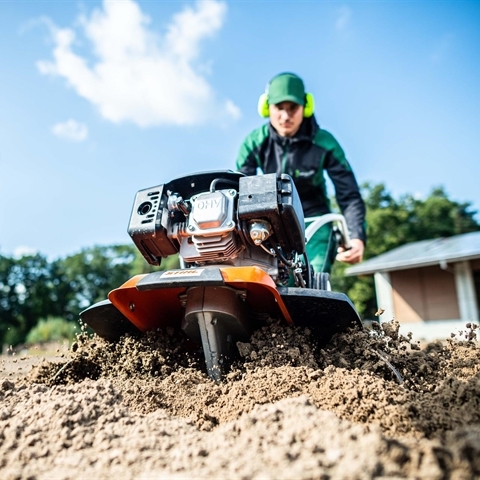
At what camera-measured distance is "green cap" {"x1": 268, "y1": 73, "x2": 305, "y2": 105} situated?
355 cm

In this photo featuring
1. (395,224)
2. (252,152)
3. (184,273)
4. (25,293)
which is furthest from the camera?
(25,293)

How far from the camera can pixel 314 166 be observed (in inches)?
143

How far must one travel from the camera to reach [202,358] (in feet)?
7.66

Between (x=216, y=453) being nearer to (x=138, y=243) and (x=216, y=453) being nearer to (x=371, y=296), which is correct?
(x=138, y=243)

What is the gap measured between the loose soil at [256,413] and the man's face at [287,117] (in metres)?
1.92

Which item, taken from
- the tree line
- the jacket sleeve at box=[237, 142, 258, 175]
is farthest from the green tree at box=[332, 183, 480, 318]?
the jacket sleeve at box=[237, 142, 258, 175]

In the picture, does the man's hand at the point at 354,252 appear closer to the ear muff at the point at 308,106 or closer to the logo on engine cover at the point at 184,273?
the ear muff at the point at 308,106

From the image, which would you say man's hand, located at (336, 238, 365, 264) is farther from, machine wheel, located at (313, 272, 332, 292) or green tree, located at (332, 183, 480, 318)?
green tree, located at (332, 183, 480, 318)

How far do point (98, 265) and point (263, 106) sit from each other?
1572 inches

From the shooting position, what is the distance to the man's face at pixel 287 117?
3.62 meters

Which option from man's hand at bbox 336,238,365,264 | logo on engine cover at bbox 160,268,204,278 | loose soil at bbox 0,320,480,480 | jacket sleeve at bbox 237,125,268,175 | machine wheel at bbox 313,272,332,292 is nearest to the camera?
loose soil at bbox 0,320,480,480

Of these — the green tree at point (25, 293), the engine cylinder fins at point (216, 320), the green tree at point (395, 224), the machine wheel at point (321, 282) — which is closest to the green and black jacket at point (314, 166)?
the machine wheel at point (321, 282)

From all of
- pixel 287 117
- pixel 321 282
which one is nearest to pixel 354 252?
pixel 321 282

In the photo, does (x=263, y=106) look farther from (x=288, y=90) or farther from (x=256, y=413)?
(x=256, y=413)
